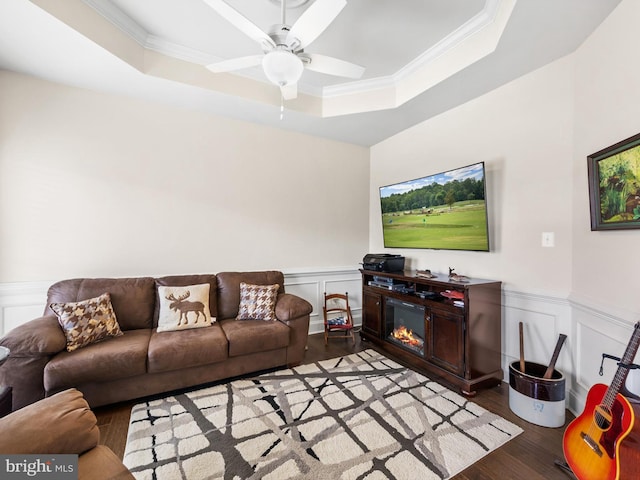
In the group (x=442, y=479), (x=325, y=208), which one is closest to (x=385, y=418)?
(x=442, y=479)

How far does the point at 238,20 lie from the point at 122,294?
101 inches

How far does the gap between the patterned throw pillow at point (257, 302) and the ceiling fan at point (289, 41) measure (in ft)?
6.80

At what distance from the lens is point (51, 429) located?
959mm

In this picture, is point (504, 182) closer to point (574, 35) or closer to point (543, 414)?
point (574, 35)

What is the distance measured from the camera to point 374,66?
9.48ft

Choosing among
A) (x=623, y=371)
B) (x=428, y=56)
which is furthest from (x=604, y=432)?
(x=428, y=56)

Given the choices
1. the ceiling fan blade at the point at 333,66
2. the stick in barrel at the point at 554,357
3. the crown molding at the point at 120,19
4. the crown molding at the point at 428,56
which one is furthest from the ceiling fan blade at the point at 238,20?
the stick in barrel at the point at 554,357

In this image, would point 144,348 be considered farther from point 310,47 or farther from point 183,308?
point 310,47

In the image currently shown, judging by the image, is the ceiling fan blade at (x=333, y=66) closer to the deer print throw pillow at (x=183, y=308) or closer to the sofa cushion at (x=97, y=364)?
the deer print throw pillow at (x=183, y=308)

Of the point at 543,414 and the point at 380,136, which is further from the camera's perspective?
the point at 380,136

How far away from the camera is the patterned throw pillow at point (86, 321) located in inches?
86.4

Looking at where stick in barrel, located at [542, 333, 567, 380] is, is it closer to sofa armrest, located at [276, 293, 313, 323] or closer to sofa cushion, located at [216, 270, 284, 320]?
sofa armrest, located at [276, 293, 313, 323]

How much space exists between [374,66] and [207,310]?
10.1 feet

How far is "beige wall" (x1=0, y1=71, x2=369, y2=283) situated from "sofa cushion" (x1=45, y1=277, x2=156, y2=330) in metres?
0.25
